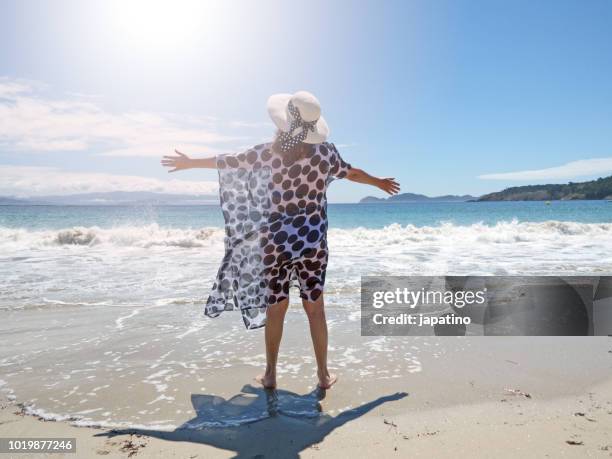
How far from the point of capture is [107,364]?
3896 millimetres

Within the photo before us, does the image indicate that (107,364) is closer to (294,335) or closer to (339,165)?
(294,335)

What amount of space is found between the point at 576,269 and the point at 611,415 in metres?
6.95

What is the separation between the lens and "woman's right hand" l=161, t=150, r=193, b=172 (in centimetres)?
327

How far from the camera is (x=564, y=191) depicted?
259ft

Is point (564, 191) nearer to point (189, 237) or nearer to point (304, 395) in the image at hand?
point (189, 237)

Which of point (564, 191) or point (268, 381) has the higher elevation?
point (564, 191)

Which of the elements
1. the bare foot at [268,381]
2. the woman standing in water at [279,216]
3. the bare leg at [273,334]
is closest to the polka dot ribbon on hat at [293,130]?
the woman standing in water at [279,216]

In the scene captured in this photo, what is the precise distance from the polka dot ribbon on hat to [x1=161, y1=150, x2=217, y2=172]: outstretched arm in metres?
0.53

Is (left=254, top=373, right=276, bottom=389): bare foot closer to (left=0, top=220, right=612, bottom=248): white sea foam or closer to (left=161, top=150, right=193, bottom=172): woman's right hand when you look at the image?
(left=161, top=150, right=193, bottom=172): woman's right hand

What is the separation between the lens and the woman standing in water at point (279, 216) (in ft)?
10.1

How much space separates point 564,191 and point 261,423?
288 ft

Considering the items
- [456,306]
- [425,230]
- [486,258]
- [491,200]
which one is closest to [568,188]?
[491,200]

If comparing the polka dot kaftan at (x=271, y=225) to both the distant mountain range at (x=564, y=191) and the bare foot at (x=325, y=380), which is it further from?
the distant mountain range at (x=564, y=191)

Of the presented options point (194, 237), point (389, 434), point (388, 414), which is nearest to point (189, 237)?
point (194, 237)
